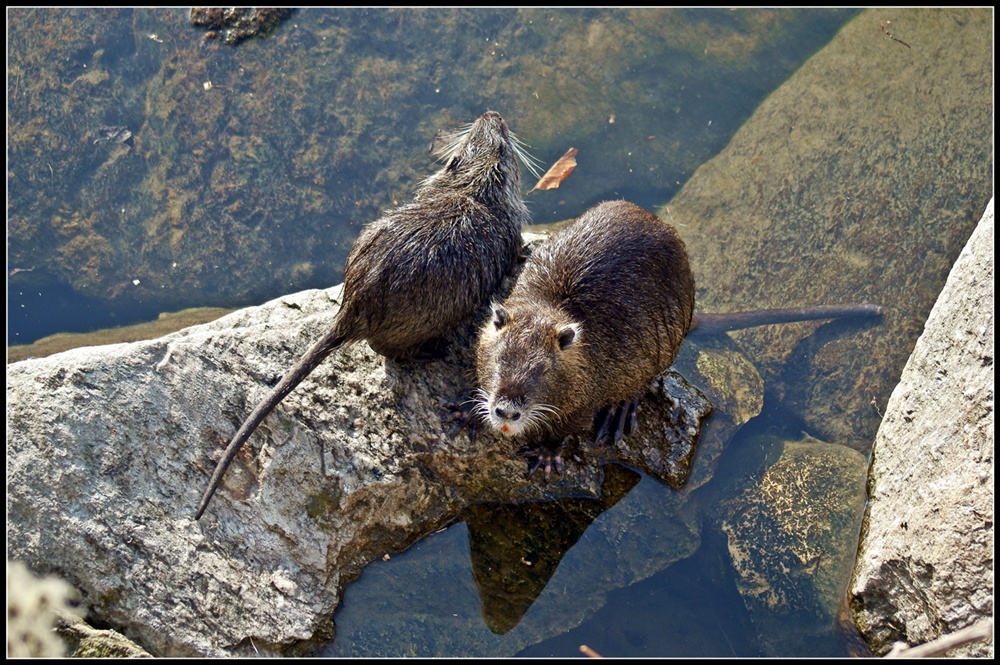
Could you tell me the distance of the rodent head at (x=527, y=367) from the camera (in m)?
3.50

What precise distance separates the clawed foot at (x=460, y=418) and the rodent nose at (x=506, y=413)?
0.34 metres

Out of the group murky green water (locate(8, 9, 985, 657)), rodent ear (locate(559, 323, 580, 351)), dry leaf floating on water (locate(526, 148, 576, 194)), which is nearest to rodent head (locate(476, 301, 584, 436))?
rodent ear (locate(559, 323, 580, 351))

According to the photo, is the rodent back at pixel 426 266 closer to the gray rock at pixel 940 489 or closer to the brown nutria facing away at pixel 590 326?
the brown nutria facing away at pixel 590 326

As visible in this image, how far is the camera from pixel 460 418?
3.87 meters

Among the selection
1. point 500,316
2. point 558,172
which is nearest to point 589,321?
point 500,316

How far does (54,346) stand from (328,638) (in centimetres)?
294

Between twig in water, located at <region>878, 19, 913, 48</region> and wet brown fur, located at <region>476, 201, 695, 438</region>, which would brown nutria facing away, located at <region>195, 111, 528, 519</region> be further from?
twig in water, located at <region>878, 19, 913, 48</region>

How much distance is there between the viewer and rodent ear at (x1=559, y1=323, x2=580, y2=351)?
3.64 metres

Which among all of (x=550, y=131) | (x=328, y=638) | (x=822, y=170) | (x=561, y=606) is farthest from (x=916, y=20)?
(x=328, y=638)

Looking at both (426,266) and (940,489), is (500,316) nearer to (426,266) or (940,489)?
(426,266)

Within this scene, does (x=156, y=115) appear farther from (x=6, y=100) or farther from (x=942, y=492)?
(x=942, y=492)

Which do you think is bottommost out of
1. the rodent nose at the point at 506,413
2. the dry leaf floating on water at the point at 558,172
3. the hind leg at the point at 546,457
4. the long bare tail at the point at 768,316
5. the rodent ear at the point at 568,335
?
the hind leg at the point at 546,457

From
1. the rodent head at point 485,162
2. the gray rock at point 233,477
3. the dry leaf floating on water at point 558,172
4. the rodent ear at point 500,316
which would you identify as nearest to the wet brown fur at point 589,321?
the rodent ear at point 500,316

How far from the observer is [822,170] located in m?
5.87
